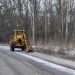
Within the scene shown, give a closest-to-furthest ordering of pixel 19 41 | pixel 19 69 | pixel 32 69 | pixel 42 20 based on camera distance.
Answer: pixel 19 69, pixel 32 69, pixel 19 41, pixel 42 20

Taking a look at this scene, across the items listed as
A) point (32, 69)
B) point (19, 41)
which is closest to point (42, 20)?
point (19, 41)

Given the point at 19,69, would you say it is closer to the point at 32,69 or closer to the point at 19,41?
the point at 32,69

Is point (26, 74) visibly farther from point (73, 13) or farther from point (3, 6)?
point (3, 6)

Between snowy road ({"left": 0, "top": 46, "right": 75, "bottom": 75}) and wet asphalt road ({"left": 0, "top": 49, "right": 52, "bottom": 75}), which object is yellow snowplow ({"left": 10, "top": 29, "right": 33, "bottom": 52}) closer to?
snowy road ({"left": 0, "top": 46, "right": 75, "bottom": 75})

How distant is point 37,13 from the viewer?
6544 centimetres

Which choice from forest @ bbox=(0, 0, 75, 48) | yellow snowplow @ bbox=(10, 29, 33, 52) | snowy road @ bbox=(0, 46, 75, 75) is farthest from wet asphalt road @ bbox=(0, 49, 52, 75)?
yellow snowplow @ bbox=(10, 29, 33, 52)

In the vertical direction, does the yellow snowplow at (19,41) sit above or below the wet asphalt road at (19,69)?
below

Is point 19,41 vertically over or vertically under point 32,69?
under

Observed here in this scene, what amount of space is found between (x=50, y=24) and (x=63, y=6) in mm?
4540

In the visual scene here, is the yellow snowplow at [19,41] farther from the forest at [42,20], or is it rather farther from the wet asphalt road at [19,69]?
the wet asphalt road at [19,69]

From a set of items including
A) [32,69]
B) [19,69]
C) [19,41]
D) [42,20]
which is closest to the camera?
[19,69]

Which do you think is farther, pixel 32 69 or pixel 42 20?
pixel 42 20

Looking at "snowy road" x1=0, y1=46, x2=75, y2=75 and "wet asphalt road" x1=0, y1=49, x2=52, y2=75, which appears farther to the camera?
"snowy road" x1=0, y1=46, x2=75, y2=75

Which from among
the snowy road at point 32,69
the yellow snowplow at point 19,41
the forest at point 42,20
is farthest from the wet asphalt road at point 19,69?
the yellow snowplow at point 19,41
